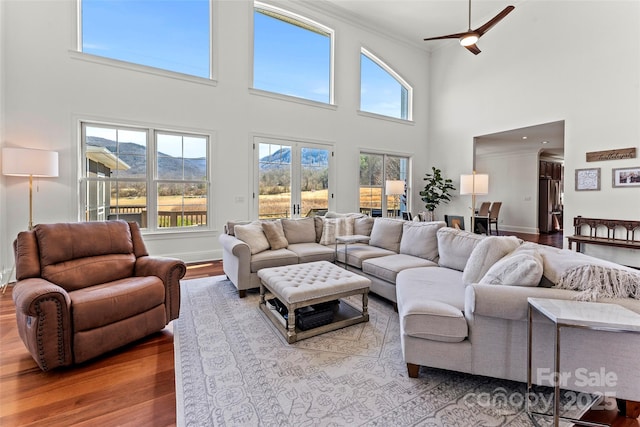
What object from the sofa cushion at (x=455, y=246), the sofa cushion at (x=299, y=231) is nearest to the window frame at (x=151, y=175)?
the sofa cushion at (x=299, y=231)

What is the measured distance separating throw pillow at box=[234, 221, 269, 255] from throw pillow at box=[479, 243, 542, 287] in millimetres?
2516

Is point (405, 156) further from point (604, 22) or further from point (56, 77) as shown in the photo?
point (56, 77)

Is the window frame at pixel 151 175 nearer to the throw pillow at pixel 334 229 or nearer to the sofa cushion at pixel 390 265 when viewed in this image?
the throw pillow at pixel 334 229

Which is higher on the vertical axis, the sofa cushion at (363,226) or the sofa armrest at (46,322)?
the sofa cushion at (363,226)

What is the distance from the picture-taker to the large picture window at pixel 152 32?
4.35 metres

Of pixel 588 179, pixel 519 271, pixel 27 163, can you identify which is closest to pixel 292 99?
pixel 27 163

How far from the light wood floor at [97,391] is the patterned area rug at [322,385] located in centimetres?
12

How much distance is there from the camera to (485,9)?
19.9ft

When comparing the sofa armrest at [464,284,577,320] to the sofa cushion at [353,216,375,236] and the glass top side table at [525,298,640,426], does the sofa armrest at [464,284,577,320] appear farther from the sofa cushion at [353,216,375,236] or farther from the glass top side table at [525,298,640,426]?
the sofa cushion at [353,216,375,236]

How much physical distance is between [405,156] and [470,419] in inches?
269

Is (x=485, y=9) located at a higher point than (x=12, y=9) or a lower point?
higher

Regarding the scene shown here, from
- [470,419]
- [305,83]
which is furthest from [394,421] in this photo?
[305,83]

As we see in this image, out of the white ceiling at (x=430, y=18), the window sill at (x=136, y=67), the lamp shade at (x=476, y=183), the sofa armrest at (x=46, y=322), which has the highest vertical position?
the white ceiling at (x=430, y=18)

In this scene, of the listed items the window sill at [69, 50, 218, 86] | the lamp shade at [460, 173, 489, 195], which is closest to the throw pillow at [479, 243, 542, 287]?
the lamp shade at [460, 173, 489, 195]
